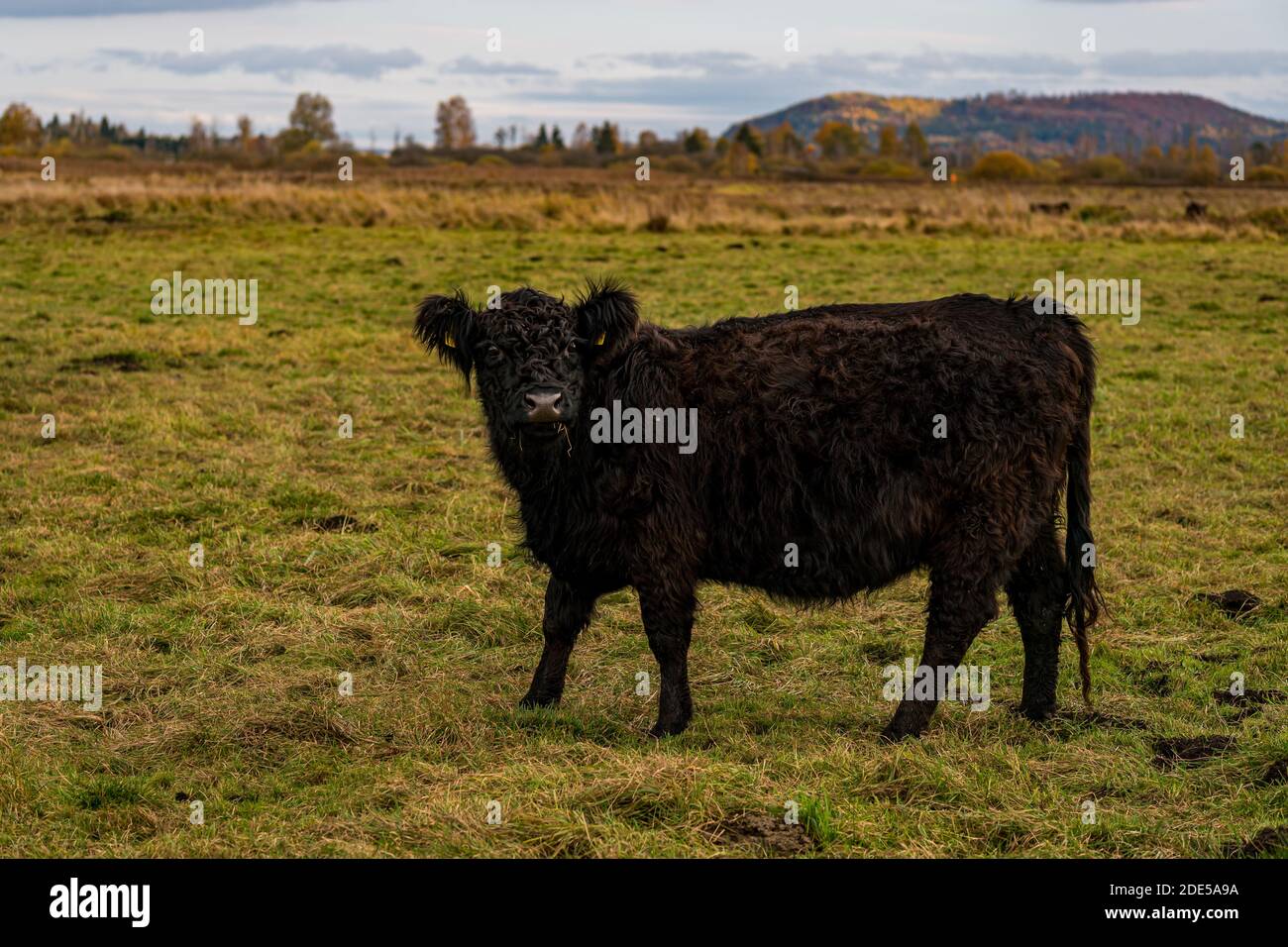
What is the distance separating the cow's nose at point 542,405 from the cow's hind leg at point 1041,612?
2436mm

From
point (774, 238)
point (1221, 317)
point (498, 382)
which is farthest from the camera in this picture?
point (774, 238)

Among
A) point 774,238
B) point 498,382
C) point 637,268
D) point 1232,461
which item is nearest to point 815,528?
point 498,382

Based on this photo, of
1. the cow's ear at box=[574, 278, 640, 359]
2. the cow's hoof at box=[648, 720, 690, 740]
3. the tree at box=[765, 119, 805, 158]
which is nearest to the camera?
the cow's ear at box=[574, 278, 640, 359]

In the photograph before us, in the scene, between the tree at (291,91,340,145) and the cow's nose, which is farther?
the tree at (291,91,340,145)

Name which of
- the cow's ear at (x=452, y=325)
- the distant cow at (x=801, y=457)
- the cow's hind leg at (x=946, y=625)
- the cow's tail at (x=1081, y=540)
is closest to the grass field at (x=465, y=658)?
the cow's hind leg at (x=946, y=625)

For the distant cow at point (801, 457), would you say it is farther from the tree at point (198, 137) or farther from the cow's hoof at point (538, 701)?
the tree at point (198, 137)

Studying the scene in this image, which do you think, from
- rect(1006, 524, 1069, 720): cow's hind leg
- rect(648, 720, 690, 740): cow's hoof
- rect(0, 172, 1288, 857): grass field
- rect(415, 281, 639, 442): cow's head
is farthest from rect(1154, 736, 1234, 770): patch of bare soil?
rect(415, 281, 639, 442): cow's head

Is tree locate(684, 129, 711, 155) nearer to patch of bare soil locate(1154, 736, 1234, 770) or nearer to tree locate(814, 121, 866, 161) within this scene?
tree locate(814, 121, 866, 161)

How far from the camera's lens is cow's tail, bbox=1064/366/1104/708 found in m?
5.84

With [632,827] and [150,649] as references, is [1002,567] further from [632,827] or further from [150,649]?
[150,649]

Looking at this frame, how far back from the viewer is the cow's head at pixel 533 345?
5195 millimetres

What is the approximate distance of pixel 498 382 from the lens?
540 cm

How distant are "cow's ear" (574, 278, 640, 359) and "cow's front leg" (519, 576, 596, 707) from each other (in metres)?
1.20
